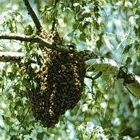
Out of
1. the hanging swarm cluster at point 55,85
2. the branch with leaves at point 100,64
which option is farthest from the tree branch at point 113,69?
the hanging swarm cluster at point 55,85

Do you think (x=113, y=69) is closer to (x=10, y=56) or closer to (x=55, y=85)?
(x=55, y=85)

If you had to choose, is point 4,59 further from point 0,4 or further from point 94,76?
point 0,4

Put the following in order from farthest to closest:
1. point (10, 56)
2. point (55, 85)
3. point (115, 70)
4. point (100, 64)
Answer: point (115, 70) < point (100, 64) < point (10, 56) < point (55, 85)

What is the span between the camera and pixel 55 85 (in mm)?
5422

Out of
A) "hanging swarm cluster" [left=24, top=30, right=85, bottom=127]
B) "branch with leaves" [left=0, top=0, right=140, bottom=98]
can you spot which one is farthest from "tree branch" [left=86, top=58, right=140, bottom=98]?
"hanging swarm cluster" [left=24, top=30, right=85, bottom=127]

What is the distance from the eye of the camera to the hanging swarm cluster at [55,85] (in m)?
5.37

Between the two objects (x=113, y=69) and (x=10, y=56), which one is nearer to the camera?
(x=10, y=56)

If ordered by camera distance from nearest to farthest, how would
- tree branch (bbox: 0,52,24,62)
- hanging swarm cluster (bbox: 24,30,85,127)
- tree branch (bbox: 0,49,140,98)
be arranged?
hanging swarm cluster (bbox: 24,30,85,127) → tree branch (bbox: 0,52,24,62) → tree branch (bbox: 0,49,140,98)

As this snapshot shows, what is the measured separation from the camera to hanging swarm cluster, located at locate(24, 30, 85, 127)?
5.37 metres

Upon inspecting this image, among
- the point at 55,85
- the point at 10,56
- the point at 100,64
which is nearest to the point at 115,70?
the point at 100,64

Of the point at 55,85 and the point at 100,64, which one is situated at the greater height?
the point at 100,64

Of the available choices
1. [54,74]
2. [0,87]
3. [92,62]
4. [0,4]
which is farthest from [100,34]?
[0,4]

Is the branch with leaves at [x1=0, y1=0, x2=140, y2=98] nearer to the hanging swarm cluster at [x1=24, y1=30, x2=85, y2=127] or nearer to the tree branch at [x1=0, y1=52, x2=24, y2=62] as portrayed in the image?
the tree branch at [x1=0, y1=52, x2=24, y2=62]

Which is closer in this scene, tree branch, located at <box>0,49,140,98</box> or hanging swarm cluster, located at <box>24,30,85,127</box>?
hanging swarm cluster, located at <box>24,30,85,127</box>
